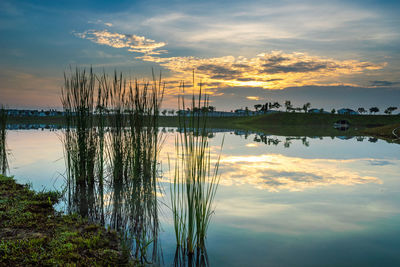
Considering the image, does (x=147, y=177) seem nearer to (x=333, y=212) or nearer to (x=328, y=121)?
(x=333, y=212)

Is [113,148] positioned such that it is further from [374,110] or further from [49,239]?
[374,110]

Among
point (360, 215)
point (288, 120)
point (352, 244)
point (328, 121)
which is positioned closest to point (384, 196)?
point (360, 215)

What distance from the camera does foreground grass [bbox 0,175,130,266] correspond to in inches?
117

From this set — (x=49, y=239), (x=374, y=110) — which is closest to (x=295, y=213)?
(x=49, y=239)

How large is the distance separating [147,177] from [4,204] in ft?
9.80

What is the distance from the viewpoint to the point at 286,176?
776 cm

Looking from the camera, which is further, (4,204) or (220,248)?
(4,204)

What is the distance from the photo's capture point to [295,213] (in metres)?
4.90

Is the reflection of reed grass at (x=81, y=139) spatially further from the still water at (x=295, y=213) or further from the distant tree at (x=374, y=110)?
the distant tree at (x=374, y=110)

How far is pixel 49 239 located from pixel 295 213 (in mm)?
3878

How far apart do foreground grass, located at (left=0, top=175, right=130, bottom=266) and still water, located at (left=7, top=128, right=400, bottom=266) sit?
701 millimetres

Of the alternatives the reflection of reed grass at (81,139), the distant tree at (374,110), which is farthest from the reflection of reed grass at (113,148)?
the distant tree at (374,110)

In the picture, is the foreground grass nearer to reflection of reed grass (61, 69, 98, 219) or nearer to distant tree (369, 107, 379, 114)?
reflection of reed grass (61, 69, 98, 219)

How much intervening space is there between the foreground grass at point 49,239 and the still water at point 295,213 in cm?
70
